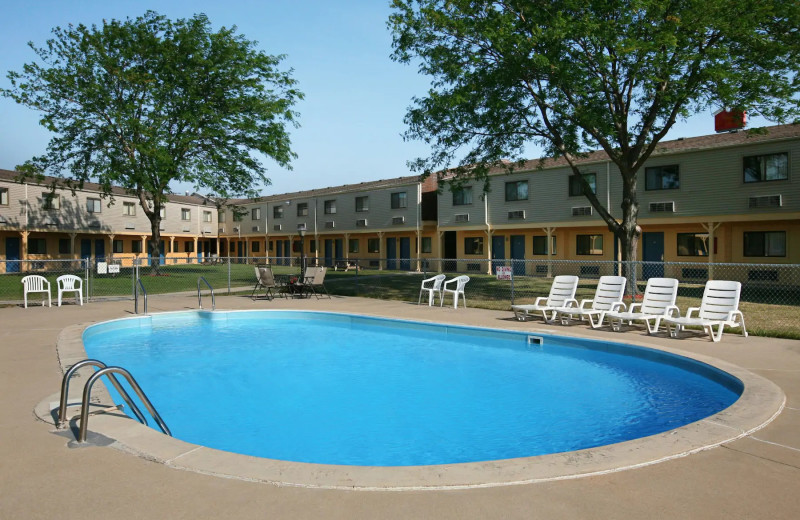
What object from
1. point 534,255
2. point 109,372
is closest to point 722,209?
point 534,255

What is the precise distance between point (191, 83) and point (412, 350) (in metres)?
22.9

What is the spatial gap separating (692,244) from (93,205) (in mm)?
41141

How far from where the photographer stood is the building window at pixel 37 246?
37.6m

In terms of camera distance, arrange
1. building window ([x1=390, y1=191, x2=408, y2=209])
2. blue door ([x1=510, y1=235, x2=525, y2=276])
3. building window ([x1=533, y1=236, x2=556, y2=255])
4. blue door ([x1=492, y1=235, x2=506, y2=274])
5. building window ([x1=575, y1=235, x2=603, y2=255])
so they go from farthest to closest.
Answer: building window ([x1=390, y1=191, x2=408, y2=209]) < blue door ([x1=492, y1=235, x2=506, y2=274]) < blue door ([x1=510, y1=235, x2=525, y2=276]) < building window ([x1=533, y1=236, x2=556, y2=255]) < building window ([x1=575, y1=235, x2=603, y2=255])

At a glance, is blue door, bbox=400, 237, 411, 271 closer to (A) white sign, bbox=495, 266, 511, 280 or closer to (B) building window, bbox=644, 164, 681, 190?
(B) building window, bbox=644, 164, 681, 190

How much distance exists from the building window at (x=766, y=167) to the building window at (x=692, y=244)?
3.45 meters

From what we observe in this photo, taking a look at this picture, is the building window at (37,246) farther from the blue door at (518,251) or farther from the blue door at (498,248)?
the blue door at (518,251)

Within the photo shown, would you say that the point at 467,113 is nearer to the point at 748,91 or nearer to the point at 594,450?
the point at 748,91

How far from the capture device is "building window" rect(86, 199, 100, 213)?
4069 cm

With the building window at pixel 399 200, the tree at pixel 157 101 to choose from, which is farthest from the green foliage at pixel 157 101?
the building window at pixel 399 200

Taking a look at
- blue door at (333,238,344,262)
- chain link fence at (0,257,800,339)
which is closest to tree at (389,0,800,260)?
chain link fence at (0,257,800,339)

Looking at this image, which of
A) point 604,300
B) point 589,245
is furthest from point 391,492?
point 589,245

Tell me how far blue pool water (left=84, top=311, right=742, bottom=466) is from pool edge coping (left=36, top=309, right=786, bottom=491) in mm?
1174

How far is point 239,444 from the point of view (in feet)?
18.7
